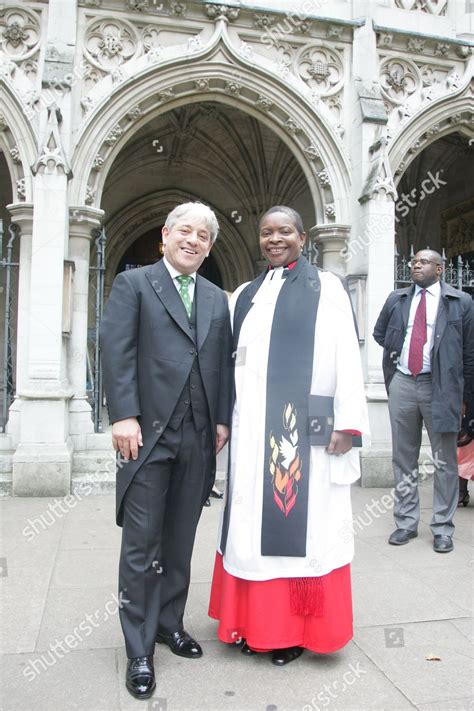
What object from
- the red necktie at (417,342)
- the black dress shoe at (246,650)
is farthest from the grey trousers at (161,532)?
A: the red necktie at (417,342)

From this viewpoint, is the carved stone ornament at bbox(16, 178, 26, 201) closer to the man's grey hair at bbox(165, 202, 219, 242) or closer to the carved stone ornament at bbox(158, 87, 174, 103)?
the carved stone ornament at bbox(158, 87, 174, 103)

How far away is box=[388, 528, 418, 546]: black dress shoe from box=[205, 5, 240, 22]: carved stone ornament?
5723mm

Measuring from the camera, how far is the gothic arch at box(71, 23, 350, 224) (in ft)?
21.2

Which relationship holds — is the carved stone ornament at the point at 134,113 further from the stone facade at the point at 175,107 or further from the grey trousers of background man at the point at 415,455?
the grey trousers of background man at the point at 415,455

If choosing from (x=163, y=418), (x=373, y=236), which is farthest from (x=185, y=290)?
(x=373, y=236)

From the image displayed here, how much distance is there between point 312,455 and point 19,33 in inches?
233

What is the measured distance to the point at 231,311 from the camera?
2889 mm

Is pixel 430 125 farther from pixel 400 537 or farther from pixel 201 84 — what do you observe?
pixel 400 537

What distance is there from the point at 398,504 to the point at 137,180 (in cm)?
938

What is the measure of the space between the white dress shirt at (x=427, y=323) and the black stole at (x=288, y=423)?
6.19ft

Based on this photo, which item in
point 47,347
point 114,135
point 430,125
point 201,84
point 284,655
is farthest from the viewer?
point 430,125

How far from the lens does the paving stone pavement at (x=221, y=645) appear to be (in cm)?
228

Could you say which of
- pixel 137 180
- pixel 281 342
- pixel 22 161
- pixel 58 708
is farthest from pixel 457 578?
pixel 137 180

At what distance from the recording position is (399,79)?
718cm
